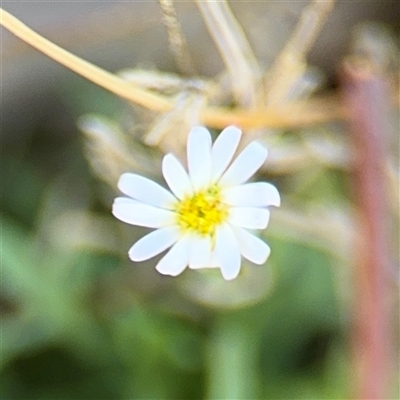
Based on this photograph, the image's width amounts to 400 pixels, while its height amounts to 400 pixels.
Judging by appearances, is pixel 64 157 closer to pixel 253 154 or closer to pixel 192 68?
pixel 192 68

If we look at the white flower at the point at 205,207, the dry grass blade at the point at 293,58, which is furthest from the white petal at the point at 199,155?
the dry grass blade at the point at 293,58

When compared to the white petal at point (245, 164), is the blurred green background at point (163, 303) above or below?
above

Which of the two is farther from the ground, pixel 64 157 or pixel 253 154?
pixel 64 157

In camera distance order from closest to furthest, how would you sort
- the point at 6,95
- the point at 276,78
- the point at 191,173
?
the point at 191,173, the point at 276,78, the point at 6,95

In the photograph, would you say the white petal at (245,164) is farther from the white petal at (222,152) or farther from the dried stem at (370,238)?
the dried stem at (370,238)

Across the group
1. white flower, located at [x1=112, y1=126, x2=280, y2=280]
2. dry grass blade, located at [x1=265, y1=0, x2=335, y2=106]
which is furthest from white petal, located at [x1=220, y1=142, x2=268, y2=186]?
dry grass blade, located at [x1=265, y1=0, x2=335, y2=106]

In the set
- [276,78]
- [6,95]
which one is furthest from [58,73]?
[276,78]

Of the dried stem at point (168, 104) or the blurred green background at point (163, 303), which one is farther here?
the blurred green background at point (163, 303)
